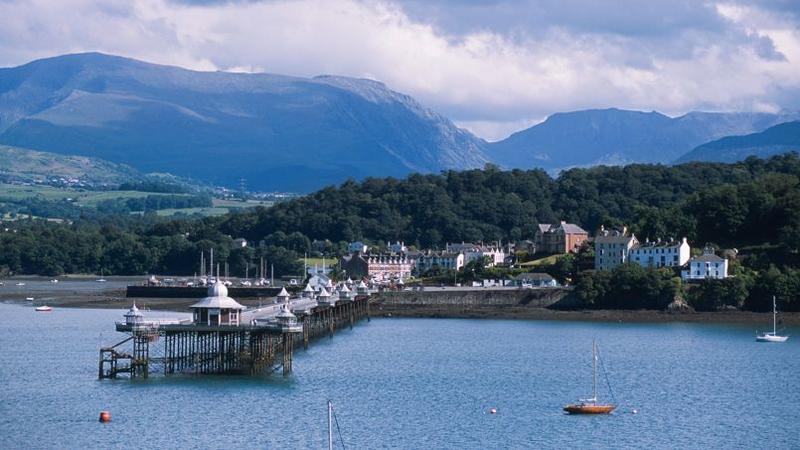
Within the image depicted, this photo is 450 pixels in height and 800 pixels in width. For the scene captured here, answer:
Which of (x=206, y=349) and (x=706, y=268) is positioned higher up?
(x=706, y=268)

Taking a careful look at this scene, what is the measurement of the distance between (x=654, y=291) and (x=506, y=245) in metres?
52.2

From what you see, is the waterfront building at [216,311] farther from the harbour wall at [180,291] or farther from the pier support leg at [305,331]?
the harbour wall at [180,291]

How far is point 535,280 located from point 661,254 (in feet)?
32.6

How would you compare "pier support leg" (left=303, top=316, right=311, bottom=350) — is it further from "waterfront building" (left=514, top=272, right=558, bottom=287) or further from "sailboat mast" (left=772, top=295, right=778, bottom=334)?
"waterfront building" (left=514, top=272, right=558, bottom=287)

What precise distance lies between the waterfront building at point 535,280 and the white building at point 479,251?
17433mm

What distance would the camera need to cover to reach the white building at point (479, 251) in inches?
5544

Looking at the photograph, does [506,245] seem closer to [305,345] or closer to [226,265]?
[226,265]

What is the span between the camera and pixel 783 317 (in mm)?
99125

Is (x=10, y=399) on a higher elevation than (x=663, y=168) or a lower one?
lower

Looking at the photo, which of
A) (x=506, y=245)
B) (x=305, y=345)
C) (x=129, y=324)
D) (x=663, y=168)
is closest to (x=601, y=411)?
(x=129, y=324)

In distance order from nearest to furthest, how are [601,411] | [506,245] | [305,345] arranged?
[601,411] < [305,345] < [506,245]

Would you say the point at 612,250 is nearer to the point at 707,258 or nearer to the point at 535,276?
the point at 535,276

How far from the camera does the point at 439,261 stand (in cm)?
14762

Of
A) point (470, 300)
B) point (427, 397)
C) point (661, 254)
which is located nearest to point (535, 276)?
point (470, 300)
